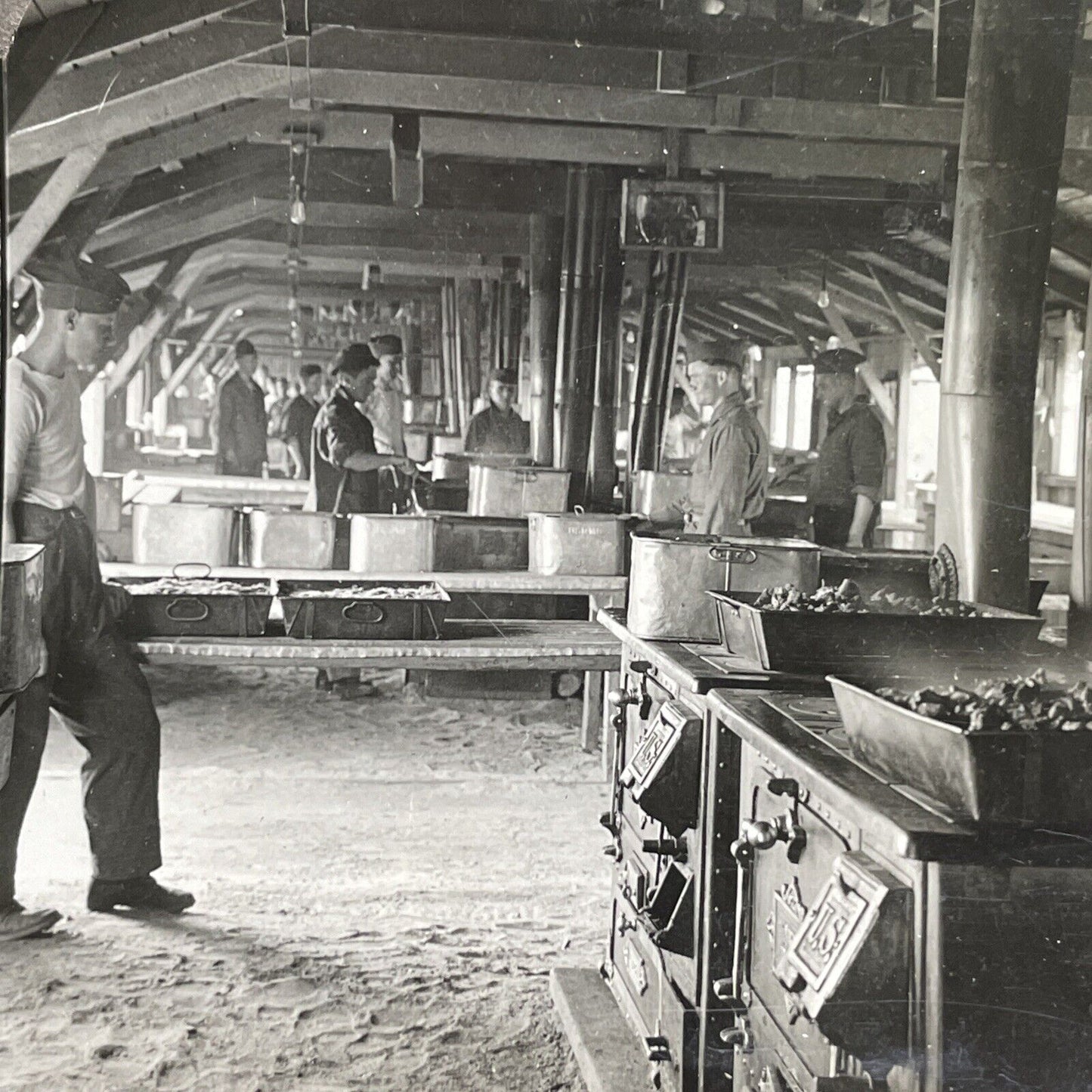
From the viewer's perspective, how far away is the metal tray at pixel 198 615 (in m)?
4.71

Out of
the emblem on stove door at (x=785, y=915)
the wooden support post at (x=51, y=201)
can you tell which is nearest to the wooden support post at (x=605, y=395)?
the wooden support post at (x=51, y=201)

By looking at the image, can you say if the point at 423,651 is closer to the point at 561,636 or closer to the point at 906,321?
the point at 561,636

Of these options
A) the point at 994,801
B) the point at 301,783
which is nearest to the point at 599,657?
the point at 301,783

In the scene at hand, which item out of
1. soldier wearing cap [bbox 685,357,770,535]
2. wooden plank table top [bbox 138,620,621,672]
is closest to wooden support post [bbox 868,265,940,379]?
soldier wearing cap [bbox 685,357,770,535]

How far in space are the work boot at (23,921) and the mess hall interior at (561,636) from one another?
0.01m

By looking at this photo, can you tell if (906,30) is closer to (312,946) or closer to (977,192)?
(977,192)

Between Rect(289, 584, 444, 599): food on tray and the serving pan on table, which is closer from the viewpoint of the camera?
the serving pan on table

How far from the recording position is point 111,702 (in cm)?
414

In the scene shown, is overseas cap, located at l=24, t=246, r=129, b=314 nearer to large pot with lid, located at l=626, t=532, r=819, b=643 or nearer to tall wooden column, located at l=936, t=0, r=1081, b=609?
large pot with lid, located at l=626, t=532, r=819, b=643

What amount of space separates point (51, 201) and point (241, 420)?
5.87 metres

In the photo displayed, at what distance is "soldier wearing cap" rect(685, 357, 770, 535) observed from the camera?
20.6ft

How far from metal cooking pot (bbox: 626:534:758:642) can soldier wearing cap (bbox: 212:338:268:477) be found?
8.73m

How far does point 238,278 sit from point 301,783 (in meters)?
16.2

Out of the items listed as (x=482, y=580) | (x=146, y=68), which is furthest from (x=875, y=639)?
(x=146, y=68)
